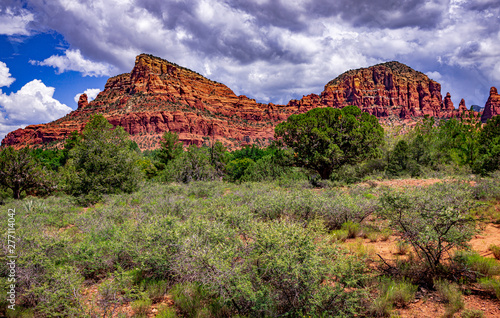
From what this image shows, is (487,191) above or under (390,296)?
above

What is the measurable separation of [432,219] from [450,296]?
4.21 ft

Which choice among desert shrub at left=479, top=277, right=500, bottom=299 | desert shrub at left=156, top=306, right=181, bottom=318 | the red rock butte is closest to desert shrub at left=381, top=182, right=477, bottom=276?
desert shrub at left=479, top=277, right=500, bottom=299

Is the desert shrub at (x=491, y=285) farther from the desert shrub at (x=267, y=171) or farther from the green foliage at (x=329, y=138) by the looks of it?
the desert shrub at (x=267, y=171)

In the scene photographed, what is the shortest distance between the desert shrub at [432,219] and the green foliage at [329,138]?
12226mm

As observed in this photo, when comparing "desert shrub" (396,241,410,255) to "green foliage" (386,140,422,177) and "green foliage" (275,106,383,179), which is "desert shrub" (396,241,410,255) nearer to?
"green foliage" (275,106,383,179)

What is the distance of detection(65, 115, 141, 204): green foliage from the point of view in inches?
574

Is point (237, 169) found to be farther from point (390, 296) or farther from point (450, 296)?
point (450, 296)

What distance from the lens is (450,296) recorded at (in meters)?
3.82

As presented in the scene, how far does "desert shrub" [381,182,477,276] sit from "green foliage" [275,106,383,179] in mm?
12226

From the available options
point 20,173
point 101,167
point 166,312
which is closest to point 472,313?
point 166,312

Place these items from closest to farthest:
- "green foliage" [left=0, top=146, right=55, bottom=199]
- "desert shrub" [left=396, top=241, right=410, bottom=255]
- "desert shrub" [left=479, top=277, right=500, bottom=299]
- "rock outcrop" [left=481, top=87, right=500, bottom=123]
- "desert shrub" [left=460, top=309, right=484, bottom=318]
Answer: "desert shrub" [left=460, top=309, right=484, bottom=318] < "desert shrub" [left=479, top=277, right=500, bottom=299] < "desert shrub" [left=396, top=241, right=410, bottom=255] < "green foliage" [left=0, top=146, right=55, bottom=199] < "rock outcrop" [left=481, top=87, right=500, bottom=123]

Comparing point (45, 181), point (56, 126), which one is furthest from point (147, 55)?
point (45, 181)

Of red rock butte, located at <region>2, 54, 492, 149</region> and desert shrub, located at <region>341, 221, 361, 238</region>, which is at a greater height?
red rock butte, located at <region>2, 54, 492, 149</region>

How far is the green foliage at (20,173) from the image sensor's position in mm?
16062
